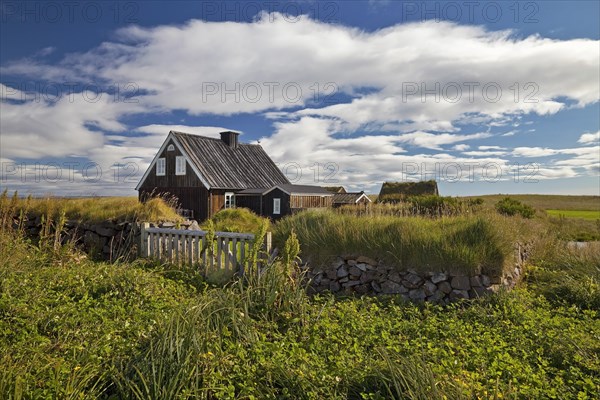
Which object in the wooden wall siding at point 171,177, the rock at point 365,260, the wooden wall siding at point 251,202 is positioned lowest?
A: the rock at point 365,260

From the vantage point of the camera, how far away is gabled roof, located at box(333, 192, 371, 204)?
3469 centimetres

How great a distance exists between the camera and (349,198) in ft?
116

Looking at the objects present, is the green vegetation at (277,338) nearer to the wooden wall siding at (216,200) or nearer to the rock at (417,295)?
the rock at (417,295)

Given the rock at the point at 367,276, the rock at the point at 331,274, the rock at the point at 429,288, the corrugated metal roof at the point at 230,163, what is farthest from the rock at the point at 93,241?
the corrugated metal roof at the point at 230,163

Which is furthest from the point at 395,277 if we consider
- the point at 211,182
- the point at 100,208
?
the point at 211,182

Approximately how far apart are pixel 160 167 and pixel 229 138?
633cm

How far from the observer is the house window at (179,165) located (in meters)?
27.7

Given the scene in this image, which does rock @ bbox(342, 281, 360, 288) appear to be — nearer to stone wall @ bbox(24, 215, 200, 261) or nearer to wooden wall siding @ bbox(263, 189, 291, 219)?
stone wall @ bbox(24, 215, 200, 261)

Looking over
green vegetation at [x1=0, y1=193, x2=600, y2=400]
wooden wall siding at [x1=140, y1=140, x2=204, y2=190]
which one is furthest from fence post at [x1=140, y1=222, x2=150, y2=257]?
wooden wall siding at [x1=140, y1=140, x2=204, y2=190]

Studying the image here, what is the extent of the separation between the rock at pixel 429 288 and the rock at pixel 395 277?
0.52 meters

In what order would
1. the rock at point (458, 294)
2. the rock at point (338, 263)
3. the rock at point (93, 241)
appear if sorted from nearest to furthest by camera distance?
the rock at point (458, 294) < the rock at point (338, 263) < the rock at point (93, 241)

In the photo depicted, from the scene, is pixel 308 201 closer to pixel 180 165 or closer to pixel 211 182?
pixel 211 182

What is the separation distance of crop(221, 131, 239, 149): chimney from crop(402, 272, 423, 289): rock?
26.3 m

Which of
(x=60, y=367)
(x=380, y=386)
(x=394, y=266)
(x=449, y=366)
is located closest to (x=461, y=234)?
(x=394, y=266)
